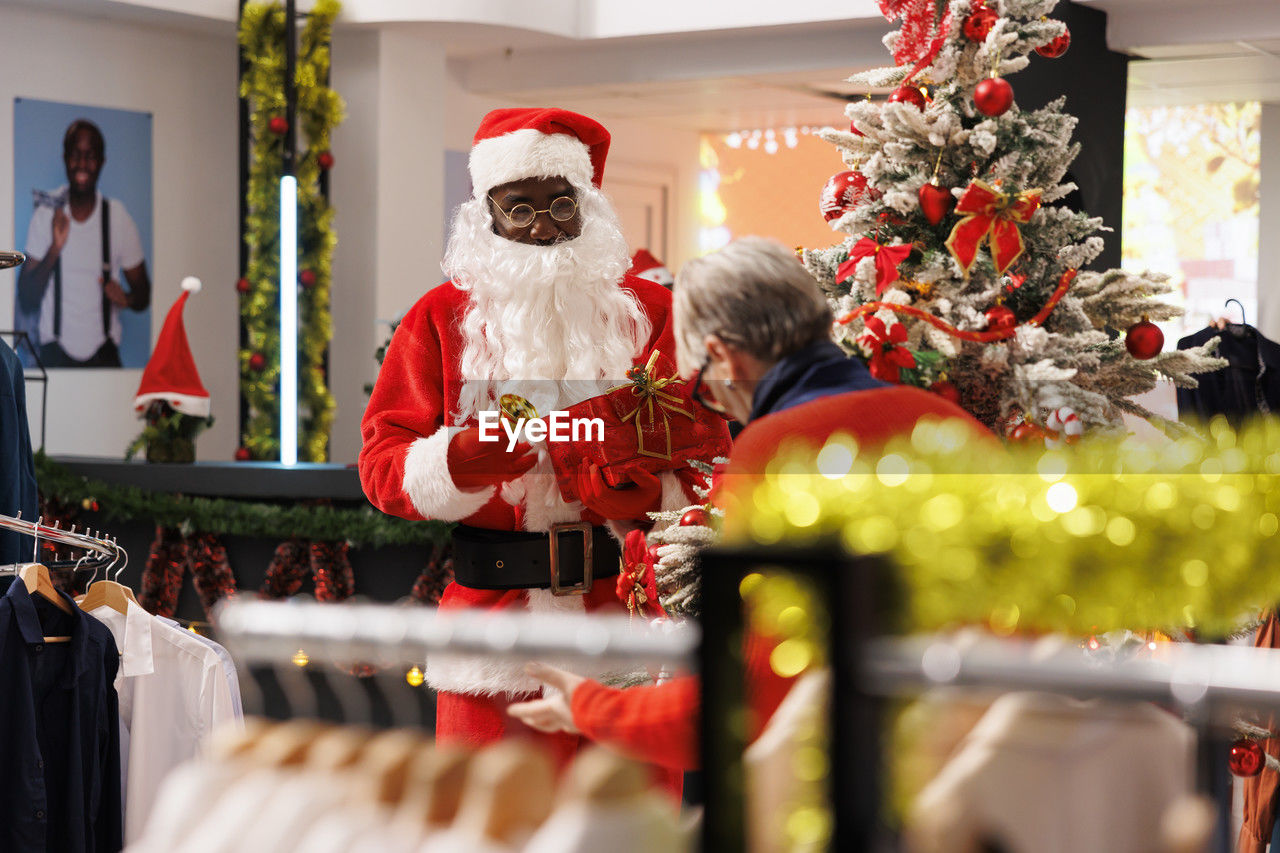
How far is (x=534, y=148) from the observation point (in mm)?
2422

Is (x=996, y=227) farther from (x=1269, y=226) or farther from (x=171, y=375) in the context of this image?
(x=1269, y=226)

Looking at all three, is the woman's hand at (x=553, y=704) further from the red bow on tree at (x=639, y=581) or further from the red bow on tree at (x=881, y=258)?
the red bow on tree at (x=881, y=258)

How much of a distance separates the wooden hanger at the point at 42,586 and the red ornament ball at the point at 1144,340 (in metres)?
1.92

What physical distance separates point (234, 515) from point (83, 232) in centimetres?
212

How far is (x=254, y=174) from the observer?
575 centimetres

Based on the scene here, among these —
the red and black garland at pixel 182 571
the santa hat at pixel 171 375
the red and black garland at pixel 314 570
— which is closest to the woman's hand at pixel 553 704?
the red and black garland at pixel 314 570

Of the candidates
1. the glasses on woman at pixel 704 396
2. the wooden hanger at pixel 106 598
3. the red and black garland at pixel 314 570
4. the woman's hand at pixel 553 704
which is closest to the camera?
the woman's hand at pixel 553 704

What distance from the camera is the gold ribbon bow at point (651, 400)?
217cm

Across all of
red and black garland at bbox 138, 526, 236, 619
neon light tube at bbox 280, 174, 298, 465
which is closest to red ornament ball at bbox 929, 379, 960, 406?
red and black garland at bbox 138, 526, 236, 619

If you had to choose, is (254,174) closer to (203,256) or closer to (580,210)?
(203,256)

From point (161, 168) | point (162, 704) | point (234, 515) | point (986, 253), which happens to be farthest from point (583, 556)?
point (161, 168)

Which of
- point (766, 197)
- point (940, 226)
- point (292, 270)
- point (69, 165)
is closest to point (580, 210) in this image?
point (940, 226)

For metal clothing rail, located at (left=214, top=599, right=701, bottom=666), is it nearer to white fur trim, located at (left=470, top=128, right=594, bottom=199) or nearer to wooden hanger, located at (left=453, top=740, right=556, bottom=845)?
wooden hanger, located at (left=453, top=740, right=556, bottom=845)

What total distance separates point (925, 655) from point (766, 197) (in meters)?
8.16
